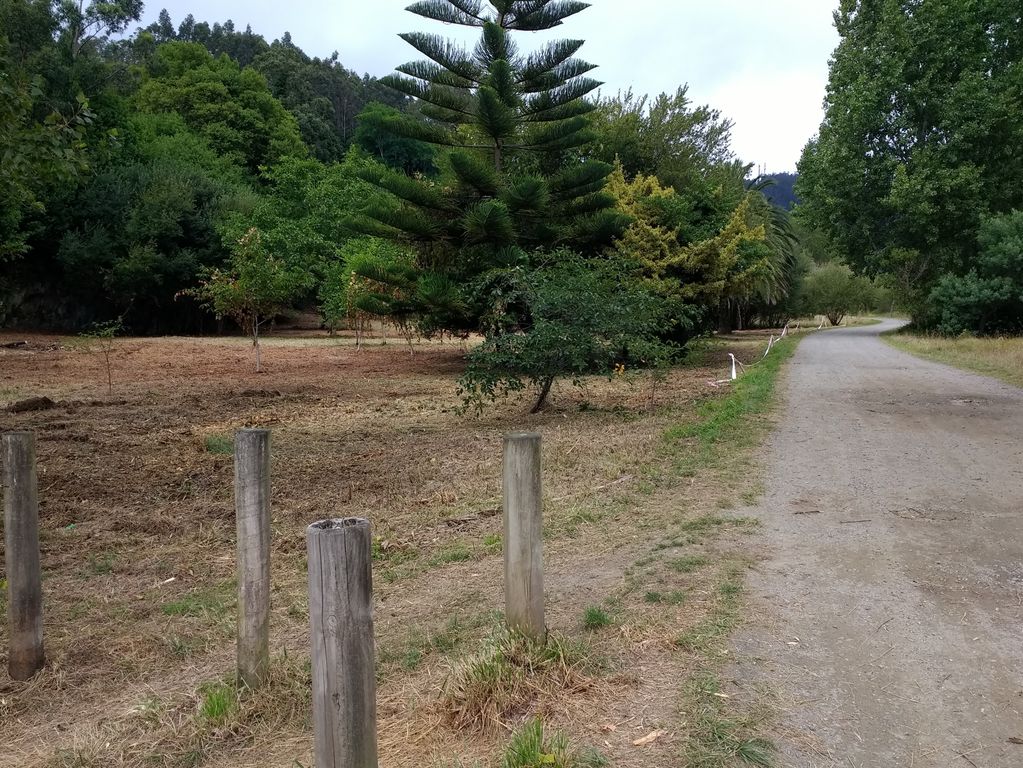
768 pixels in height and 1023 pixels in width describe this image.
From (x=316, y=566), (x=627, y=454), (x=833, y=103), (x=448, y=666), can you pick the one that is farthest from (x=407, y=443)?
(x=833, y=103)

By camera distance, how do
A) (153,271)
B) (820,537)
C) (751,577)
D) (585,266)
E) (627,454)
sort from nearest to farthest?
1. (751,577)
2. (820,537)
3. (627,454)
4. (585,266)
5. (153,271)

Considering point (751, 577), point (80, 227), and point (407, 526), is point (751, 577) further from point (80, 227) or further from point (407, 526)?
point (80, 227)

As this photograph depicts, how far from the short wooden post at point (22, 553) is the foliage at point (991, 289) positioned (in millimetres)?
29302

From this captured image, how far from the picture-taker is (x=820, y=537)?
16.2 ft

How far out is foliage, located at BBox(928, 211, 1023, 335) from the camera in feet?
85.4

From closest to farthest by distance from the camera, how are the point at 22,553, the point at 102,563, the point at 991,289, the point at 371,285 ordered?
the point at 22,553
the point at 102,563
the point at 371,285
the point at 991,289

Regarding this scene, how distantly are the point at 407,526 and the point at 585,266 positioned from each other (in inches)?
278

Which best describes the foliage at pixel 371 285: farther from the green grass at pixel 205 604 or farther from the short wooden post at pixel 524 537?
the short wooden post at pixel 524 537

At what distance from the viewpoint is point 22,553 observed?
357 cm

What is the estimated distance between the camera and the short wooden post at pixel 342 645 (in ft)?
7.39

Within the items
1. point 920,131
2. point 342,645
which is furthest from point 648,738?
point 920,131

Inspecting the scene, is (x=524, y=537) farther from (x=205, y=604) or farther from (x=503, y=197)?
(x=503, y=197)

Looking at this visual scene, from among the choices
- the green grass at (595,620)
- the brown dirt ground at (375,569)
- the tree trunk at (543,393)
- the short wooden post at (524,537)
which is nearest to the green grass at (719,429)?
the brown dirt ground at (375,569)

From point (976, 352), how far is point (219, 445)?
2135 centimetres
